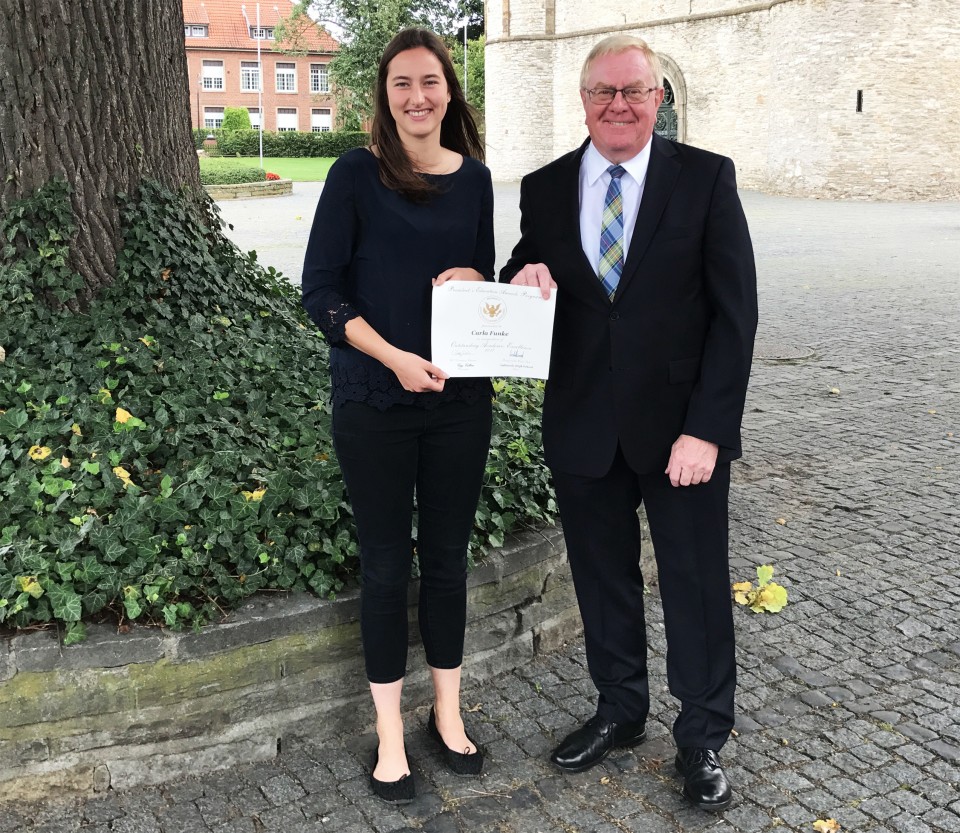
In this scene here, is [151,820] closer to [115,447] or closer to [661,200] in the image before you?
[115,447]

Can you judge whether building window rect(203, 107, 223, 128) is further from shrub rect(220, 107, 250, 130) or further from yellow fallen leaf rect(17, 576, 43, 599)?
yellow fallen leaf rect(17, 576, 43, 599)

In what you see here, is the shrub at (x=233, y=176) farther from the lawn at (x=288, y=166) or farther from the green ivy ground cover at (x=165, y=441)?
the green ivy ground cover at (x=165, y=441)

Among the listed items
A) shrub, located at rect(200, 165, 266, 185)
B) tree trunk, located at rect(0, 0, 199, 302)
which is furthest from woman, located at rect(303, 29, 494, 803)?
shrub, located at rect(200, 165, 266, 185)

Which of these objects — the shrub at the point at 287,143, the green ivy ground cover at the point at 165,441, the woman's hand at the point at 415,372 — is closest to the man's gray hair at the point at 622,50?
the woman's hand at the point at 415,372

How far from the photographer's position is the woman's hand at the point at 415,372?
104 inches

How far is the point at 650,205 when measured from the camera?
8.92 feet

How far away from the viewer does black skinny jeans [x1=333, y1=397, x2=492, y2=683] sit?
2.79 m

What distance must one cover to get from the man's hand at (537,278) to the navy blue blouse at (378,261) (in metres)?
0.15

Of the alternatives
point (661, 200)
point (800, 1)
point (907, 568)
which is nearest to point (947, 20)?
point (800, 1)

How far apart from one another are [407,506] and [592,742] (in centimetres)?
95

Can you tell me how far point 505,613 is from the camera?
367 cm

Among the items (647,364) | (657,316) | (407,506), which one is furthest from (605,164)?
(407,506)

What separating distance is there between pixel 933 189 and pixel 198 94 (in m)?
58.0

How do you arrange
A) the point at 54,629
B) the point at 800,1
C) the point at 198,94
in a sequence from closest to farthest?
the point at 54,629, the point at 800,1, the point at 198,94
